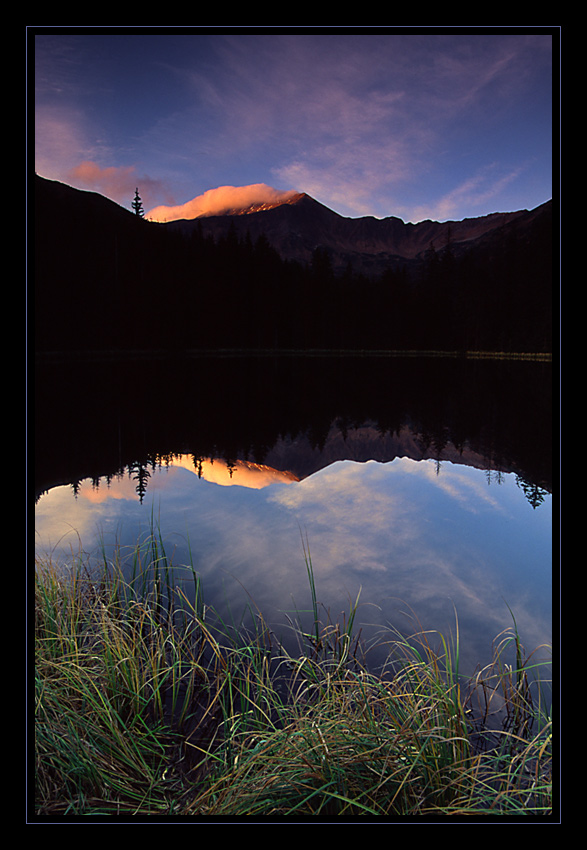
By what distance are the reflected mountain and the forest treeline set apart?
32943 mm

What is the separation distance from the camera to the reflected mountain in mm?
11492

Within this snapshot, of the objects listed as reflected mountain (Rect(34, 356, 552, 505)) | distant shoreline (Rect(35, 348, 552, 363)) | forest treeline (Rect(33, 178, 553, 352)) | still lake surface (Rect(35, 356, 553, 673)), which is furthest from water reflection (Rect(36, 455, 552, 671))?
forest treeline (Rect(33, 178, 553, 352))

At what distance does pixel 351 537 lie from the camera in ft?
22.6

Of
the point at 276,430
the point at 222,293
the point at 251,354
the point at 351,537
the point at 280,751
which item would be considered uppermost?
the point at 222,293

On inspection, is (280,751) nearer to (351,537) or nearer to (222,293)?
(351,537)

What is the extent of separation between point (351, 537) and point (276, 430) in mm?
10088

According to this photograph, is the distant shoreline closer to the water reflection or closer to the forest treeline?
the forest treeline

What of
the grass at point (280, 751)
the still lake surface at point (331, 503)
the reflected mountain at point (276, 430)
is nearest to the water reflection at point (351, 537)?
the still lake surface at point (331, 503)

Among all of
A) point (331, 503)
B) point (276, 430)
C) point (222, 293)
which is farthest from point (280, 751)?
point (222, 293)

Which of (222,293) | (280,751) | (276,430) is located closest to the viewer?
(280,751)

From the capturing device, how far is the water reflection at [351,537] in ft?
15.9

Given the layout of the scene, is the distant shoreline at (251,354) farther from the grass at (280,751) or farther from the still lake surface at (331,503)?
the grass at (280,751)
